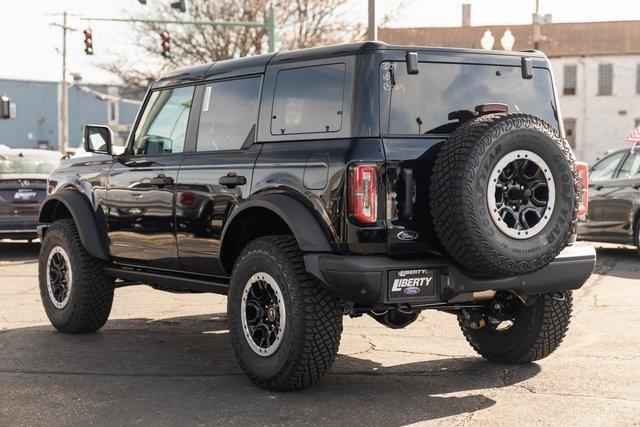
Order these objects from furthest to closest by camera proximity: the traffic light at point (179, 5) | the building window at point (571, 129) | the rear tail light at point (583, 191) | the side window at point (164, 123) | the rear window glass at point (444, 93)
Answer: the building window at point (571, 129)
the traffic light at point (179, 5)
the side window at point (164, 123)
the rear tail light at point (583, 191)
the rear window glass at point (444, 93)

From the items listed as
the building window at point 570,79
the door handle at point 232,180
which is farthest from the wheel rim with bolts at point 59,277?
the building window at point 570,79

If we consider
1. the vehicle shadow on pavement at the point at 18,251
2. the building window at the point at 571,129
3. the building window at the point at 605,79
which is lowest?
the vehicle shadow on pavement at the point at 18,251

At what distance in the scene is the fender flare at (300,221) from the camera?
5.12 m

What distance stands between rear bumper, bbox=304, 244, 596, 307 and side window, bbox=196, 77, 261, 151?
1.22m

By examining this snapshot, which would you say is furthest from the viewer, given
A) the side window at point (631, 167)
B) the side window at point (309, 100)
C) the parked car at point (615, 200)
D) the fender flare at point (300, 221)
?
the side window at point (631, 167)

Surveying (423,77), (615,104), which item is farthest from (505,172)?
(615,104)

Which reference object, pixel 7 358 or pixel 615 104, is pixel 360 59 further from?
pixel 615 104

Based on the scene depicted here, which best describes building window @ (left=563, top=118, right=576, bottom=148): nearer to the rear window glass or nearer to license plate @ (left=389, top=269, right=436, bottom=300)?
the rear window glass

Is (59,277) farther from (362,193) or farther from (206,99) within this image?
(362,193)

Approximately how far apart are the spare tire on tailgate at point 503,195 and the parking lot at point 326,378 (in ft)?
2.61

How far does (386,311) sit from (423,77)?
1.37 m

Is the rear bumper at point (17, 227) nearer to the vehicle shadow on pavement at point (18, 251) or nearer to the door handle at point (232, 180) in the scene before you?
the vehicle shadow on pavement at point (18, 251)

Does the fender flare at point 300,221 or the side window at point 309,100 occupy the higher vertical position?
the side window at point 309,100

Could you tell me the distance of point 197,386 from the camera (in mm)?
5645
